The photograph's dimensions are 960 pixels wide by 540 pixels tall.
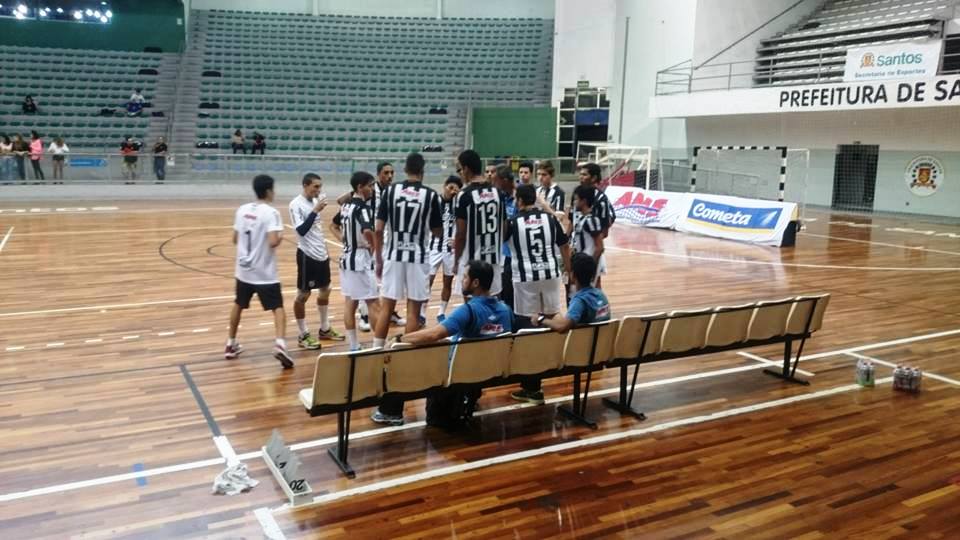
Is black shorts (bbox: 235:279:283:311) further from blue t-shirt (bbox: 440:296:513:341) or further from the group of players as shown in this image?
blue t-shirt (bbox: 440:296:513:341)

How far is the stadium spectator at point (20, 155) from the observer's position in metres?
21.1

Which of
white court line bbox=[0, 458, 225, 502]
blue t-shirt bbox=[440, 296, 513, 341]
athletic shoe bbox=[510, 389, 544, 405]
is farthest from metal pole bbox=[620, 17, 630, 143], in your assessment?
white court line bbox=[0, 458, 225, 502]

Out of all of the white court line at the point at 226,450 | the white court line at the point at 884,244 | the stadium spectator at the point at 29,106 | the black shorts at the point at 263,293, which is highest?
the stadium spectator at the point at 29,106

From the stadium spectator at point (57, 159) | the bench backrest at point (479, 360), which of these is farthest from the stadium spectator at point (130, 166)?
the bench backrest at point (479, 360)

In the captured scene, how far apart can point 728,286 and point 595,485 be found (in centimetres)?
735

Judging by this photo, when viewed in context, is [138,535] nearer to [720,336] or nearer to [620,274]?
[720,336]

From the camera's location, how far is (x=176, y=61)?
29969mm

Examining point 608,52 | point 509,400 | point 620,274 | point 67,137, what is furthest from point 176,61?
point 509,400

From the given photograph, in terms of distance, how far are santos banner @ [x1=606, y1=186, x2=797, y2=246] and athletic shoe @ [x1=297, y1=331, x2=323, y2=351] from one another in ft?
37.2

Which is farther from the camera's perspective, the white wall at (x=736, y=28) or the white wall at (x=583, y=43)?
the white wall at (x=583, y=43)

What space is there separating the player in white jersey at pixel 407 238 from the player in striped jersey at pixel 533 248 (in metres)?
0.76

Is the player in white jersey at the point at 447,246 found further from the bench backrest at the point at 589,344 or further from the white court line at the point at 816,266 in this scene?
the white court line at the point at 816,266

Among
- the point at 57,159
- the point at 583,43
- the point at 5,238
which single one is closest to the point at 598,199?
the point at 5,238

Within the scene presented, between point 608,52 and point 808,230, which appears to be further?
point 608,52
